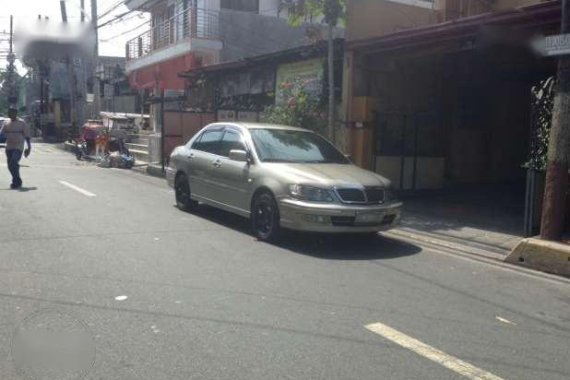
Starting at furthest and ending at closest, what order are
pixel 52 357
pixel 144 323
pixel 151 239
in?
pixel 151 239 → pixel 144 323 → pixel 52 357

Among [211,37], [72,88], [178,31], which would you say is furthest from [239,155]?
[72,88]

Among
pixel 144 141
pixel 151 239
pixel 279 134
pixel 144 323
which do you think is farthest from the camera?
pixel 144 141

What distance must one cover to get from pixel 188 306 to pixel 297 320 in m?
0.98

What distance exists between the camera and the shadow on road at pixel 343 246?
25.4 ft

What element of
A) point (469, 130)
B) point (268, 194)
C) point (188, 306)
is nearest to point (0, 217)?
point (268, 194)

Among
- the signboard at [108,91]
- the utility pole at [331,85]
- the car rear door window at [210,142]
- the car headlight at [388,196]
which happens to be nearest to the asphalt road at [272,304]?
the car headlight at [388,196]

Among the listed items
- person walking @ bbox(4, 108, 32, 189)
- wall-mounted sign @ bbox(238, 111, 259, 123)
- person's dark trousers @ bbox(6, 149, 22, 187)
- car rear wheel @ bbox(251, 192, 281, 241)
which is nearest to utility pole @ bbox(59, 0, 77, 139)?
wall-mounted sign @ bbox(238, 111, 259, 123)

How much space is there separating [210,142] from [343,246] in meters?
3.20

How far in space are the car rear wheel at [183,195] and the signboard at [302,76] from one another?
162 inches

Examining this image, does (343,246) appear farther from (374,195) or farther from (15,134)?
(15,134)

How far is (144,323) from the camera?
4883 mm

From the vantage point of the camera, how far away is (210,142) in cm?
1022

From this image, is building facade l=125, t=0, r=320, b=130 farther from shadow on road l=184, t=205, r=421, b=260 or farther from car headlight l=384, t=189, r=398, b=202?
car headlight l=384, t=189, r=398, b=202

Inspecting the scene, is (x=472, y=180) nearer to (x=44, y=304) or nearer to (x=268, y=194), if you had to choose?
(x=268, y=194)
